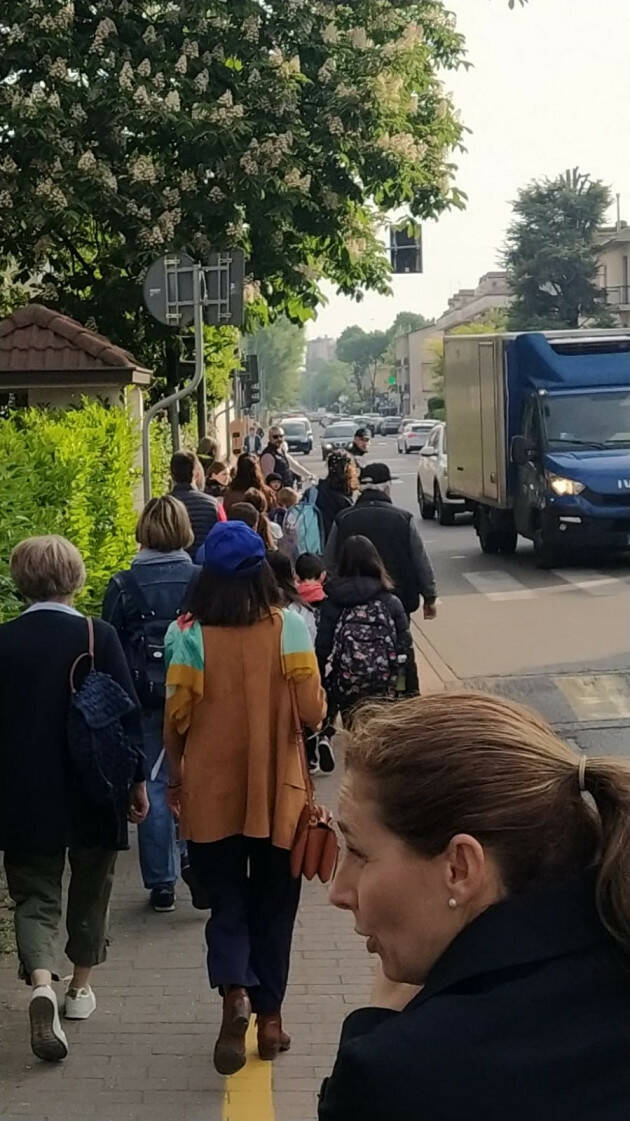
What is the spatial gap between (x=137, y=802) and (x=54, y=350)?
870 centimetres

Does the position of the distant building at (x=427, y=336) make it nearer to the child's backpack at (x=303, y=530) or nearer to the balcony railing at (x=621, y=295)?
the balcony railing at (x=621, y=295)

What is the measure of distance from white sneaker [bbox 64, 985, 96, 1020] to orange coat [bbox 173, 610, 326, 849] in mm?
768

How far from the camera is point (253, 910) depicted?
5184 millimetres

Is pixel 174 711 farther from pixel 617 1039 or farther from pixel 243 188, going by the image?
pixel 243 188

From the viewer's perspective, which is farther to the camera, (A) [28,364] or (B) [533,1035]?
(A) [28,364]

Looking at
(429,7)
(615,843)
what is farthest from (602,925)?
(429,7)

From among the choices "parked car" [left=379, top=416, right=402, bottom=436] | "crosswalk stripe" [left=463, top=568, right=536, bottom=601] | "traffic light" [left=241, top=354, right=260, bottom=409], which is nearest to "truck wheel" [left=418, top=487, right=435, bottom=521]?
"crosswalk stripe" [left=463, top=568, right=536, bottom=601]

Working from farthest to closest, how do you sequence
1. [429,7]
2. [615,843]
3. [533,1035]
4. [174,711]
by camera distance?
[429,7], [174,711], [615,843], [533,1035]

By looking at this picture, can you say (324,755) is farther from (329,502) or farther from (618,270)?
(618,270)

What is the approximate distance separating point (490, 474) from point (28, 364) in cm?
947

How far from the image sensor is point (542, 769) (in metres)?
1.67

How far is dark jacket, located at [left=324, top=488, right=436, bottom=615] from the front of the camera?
9.82m

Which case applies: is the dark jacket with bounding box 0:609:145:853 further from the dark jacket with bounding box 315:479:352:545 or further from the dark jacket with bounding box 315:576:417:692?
the dark jacket with bounding box 315:479:352:545

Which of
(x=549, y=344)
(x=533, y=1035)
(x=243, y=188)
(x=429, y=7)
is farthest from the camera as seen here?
(x=549, y=344)
